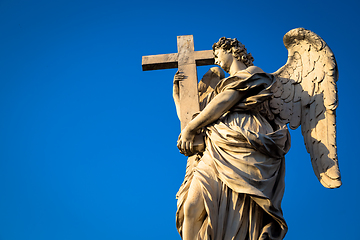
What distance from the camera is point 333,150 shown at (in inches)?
275

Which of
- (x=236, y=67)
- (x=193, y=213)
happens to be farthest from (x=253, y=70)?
(x=193, y=213)

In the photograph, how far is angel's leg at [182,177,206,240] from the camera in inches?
249

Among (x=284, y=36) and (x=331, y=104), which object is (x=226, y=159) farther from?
(x=284, y=36)

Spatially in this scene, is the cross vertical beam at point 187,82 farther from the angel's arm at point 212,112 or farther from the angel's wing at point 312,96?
the angel's wing at point 312,96

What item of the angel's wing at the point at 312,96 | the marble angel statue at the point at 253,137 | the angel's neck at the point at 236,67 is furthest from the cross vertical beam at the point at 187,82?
the angel's wing at the point at 312,96

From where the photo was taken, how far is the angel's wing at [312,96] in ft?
23.0

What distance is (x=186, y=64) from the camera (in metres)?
7.63

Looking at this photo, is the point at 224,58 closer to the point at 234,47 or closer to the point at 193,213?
the point at 234,47

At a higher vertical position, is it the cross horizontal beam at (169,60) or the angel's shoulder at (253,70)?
the cross horizontal beam at (169,60)

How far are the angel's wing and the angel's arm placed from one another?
599 mm

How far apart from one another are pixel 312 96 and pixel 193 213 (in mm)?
2475

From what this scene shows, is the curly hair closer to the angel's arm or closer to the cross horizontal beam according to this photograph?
the cross horizontal beam

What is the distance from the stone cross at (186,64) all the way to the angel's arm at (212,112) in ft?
1.71

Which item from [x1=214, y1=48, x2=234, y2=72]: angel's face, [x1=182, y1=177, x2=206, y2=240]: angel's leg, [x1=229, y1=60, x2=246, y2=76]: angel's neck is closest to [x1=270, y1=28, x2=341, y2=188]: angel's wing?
[x1=229, y1=60, x2=246, y2=76]: angel's neck
